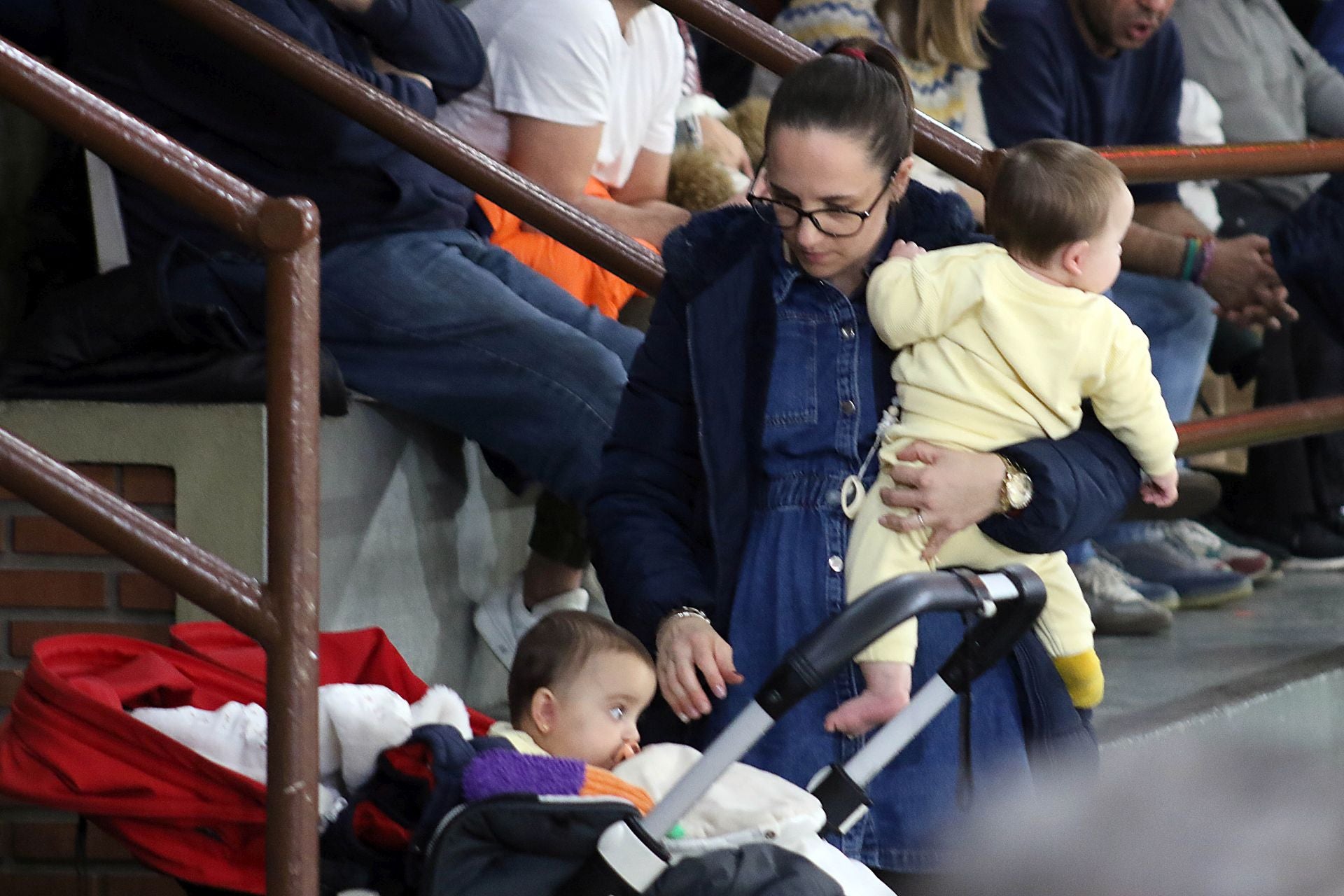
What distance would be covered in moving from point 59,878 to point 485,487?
0.98 metres

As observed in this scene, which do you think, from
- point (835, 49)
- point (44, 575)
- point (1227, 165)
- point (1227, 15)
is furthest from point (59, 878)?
point (1227, 15)

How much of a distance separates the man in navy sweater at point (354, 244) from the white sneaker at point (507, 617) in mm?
277

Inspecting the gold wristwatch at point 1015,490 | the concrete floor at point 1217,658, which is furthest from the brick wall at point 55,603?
the concrete floor at point 1217,658

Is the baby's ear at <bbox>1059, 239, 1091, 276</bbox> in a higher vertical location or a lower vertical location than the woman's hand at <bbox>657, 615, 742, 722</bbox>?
higher

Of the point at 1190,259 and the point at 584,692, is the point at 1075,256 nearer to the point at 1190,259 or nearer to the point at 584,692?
the point at 584,692

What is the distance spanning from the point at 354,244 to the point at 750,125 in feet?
4.73

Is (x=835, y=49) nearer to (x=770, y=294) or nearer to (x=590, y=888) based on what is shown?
(x=770, y=294)

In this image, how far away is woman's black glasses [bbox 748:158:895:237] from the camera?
1.99 m

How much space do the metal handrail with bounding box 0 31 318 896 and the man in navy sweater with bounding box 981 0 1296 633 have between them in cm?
212

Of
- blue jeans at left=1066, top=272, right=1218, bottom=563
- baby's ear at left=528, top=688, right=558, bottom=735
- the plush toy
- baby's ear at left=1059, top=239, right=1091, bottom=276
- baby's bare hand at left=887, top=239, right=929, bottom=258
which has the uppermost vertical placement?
baby's ear at left=1059, top=239, right=1091, bottom=276

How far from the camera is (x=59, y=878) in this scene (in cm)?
264

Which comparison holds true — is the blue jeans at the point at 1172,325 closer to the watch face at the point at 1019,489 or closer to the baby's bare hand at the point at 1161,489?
the baby's bare hand at the point at 1161,489

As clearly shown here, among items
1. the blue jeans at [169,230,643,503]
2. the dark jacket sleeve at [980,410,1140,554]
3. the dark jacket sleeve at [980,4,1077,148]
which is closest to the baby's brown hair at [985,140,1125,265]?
the dark jacket sleeve at [980,410,1140,554]

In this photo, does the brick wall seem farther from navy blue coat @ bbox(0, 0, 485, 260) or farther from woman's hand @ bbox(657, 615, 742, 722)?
woman's hand @ bbox(657, 615, 742, 722)
